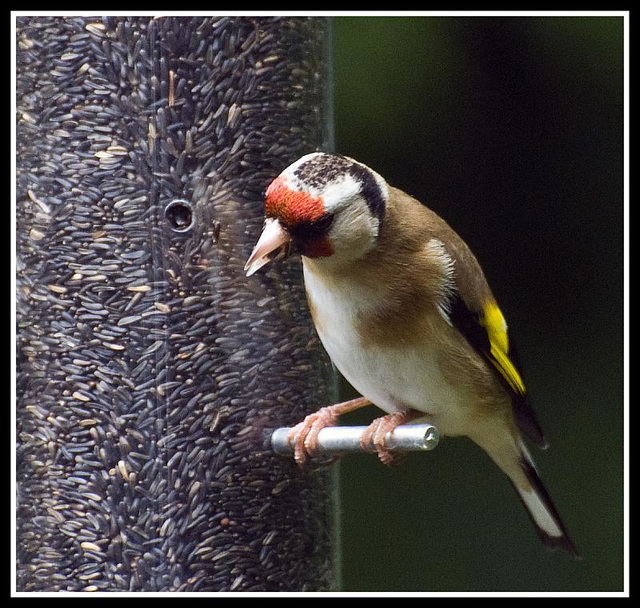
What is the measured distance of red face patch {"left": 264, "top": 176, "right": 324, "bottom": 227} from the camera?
11.5 feet

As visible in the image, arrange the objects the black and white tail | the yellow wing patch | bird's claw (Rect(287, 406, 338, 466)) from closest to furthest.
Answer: bird's claw (Rect(287, 406, 338, 466)) < the yellow wing patch < the black and white tail

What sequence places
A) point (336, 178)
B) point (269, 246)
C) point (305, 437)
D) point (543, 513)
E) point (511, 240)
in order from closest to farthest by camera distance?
1. point (269, 246)
2. point (336, 178)
3. point (305, 437)
4. point (543, 513)
5. point (511, 240)

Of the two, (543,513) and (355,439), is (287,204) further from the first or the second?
(543,513)

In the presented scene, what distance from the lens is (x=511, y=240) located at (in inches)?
239

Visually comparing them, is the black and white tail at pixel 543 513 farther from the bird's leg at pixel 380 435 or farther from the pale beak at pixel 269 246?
the pale beak at pixel 269 246

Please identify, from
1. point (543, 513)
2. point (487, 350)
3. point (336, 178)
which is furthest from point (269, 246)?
point (543, 513)

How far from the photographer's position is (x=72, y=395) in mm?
3676

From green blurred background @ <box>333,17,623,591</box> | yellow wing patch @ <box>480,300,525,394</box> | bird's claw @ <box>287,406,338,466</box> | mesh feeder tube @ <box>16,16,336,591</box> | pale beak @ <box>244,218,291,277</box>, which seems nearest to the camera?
pale beak @ <box>244,218,291,277</box>

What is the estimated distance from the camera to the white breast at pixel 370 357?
3822 mm

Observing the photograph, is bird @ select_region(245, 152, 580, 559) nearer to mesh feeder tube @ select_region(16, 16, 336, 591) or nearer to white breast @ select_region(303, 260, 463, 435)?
white breast @ select_region(303, 260, 463, 435)

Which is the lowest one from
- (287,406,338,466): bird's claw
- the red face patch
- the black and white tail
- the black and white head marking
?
the black and white tail

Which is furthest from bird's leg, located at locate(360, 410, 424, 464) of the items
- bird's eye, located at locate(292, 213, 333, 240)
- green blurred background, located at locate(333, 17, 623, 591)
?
green blurred background, located at locate(333, 17, 623, 591)

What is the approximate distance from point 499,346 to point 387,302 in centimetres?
56

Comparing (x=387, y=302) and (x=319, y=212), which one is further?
(x=387, y=302)
